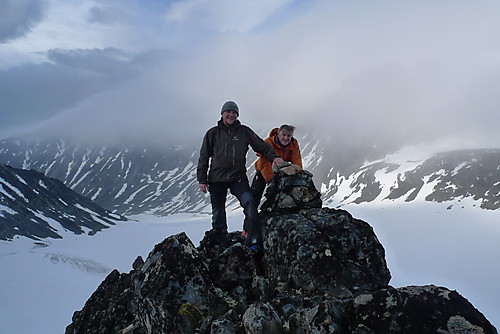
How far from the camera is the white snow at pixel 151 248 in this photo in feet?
181

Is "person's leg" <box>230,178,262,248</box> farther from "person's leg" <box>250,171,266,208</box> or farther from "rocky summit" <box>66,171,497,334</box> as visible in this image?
"person's leg" <box>250,171,266,208</box>

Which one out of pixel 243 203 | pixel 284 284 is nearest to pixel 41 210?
pixel 243 203

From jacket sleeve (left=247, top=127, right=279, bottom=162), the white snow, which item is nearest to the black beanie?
jacket sleeve (left=247, top=127, right=279, bottom=162)

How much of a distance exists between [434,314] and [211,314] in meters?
4.69

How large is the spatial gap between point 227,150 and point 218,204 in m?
1.86

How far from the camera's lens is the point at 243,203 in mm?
10852

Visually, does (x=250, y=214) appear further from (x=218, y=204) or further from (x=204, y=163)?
(x=204, y=163)

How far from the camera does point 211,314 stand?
8.09 meters

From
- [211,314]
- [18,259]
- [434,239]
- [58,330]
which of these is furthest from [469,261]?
[211,314]

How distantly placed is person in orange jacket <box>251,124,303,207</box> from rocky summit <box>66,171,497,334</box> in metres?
0.82

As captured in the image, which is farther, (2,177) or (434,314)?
(2,177)

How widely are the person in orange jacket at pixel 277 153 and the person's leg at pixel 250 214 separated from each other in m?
1.09

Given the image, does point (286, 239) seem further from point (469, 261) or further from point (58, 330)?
point (469, 261)

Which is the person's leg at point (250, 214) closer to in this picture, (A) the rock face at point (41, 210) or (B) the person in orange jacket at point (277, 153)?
(B) the person in orange jacket at point (277, 153)
